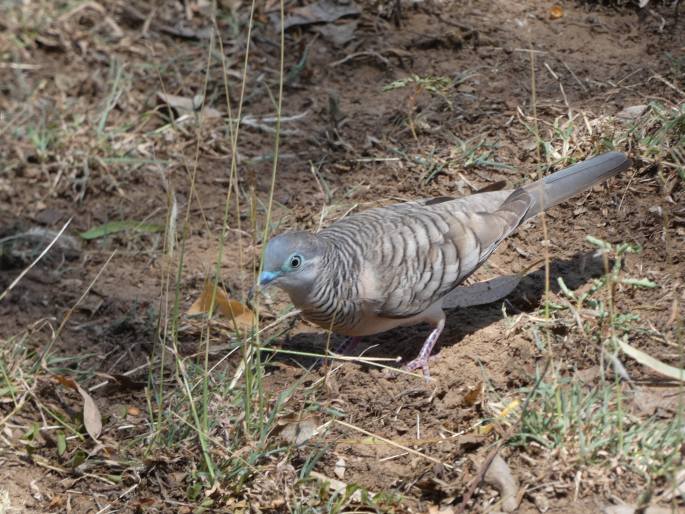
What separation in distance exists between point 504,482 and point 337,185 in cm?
284

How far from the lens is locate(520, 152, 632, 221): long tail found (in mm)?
4867

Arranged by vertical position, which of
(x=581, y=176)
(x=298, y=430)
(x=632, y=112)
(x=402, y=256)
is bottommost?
(x=298, y=430)

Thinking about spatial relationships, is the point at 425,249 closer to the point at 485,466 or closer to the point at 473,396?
the point at 473,396

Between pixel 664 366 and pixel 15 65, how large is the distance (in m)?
5.72

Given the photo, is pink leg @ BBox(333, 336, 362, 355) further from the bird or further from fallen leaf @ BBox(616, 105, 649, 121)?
fallen leaf @ BBox(616, 105, 649, 121)

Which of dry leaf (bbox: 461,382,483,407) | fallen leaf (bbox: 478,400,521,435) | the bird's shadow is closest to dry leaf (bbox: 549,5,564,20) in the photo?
the bird's shadow

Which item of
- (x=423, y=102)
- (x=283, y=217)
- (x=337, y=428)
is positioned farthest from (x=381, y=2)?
(x=337, y=428)

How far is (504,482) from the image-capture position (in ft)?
12.0

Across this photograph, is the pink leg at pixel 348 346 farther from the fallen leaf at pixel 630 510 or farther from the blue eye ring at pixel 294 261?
the fallen leaf at pixel 630 510

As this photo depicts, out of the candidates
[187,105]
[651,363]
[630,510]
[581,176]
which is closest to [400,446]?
[630,510]

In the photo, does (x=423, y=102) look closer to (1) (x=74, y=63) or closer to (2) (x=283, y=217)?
(2) (x=283, y=217)

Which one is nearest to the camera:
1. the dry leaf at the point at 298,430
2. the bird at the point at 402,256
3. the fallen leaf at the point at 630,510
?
the fallen leaf at the point at 630,510

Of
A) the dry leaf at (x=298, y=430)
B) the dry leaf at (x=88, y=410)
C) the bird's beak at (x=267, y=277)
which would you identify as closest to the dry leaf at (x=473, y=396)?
the dry leaf at (x=298, y=430)

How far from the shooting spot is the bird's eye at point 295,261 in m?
4.53
